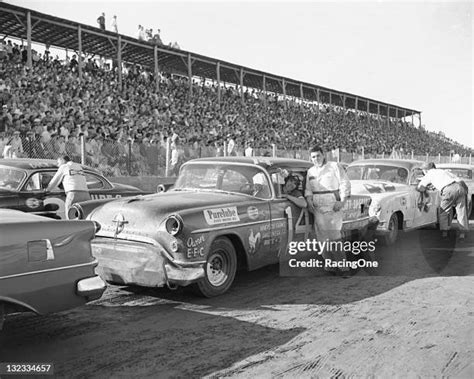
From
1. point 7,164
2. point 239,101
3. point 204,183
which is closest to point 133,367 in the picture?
point 204,183

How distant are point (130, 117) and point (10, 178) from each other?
11591 mm

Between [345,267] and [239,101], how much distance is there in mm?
23356

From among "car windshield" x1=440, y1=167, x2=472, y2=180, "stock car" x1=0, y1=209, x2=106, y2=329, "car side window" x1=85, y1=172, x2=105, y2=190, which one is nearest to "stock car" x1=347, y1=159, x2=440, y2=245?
"car windshield" x1=440, y1=167, x2=472, y2=180

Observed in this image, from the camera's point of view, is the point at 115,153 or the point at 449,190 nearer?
the point at 449,190

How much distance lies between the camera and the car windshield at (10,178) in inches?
295

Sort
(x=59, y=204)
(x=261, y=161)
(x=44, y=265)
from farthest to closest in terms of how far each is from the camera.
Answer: (x=59, y=204) → (x=261, y=161) → (x=44, y=265)

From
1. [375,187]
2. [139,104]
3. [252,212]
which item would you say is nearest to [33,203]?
[252,212]

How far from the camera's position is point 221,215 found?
531cm

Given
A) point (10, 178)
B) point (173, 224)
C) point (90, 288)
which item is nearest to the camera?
point (90, 288)

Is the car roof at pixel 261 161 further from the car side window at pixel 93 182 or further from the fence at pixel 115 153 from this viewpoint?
the fence at pixel 115 153

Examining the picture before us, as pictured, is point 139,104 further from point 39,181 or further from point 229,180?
point 229,180

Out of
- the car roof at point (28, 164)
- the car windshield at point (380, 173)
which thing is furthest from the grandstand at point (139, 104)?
the car windshield at point (380, 173)

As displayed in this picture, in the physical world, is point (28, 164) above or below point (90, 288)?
above

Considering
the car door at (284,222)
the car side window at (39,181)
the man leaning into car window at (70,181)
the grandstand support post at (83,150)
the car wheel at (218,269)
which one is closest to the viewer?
the car wheel at (218,269)
